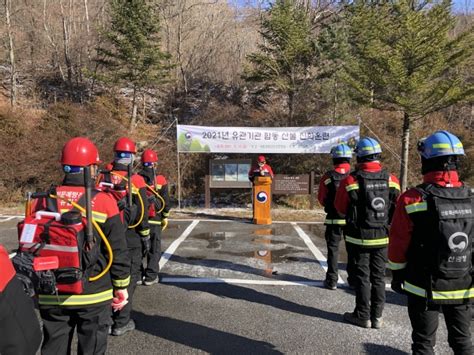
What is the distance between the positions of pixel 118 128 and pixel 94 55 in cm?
1203

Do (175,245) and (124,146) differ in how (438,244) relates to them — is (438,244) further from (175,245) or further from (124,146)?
(175,245)

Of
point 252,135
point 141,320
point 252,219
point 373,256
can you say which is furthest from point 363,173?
point 252,135

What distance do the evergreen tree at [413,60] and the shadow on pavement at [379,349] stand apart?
31.5 ft

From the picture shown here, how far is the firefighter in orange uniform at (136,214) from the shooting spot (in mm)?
3689

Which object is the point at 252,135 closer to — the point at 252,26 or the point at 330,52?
the point at 330,52

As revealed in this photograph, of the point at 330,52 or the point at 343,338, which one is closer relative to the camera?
the point at 343,338

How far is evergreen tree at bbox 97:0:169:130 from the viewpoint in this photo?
53.8ft

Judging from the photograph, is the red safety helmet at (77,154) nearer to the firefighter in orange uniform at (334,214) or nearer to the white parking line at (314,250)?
the firefighter in orange uniform at (334,214)

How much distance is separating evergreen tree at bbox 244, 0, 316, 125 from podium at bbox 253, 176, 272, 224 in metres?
6.50

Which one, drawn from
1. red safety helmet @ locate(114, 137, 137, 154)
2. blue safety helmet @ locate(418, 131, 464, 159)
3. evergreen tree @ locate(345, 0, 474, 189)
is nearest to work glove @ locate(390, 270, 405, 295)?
blue safety helmet @ locate(418, 131, 464, 159)

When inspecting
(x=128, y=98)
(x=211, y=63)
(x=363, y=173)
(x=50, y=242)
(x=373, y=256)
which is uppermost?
(x=211, y=63)

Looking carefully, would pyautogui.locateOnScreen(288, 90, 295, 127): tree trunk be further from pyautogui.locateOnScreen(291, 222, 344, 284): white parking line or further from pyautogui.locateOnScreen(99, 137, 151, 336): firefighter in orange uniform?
pyautogui.locateOnScreen(99, 137, 151, 336): firefighter in orange uniform

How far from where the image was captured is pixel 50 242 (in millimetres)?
2219

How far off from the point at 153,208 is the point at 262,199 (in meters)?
5.13
